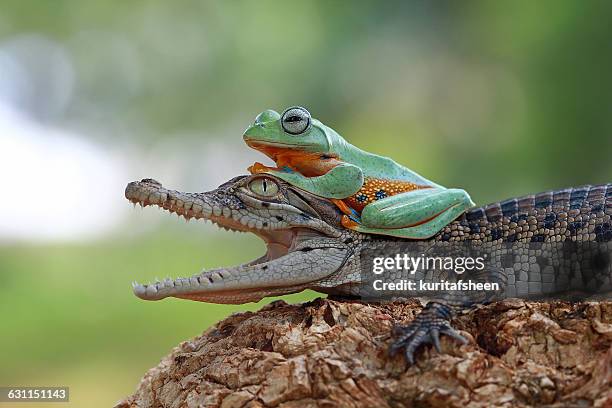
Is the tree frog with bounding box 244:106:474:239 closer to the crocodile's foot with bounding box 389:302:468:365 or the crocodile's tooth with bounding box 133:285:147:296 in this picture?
the crocodile's foot with bounding box 389:302:468:365

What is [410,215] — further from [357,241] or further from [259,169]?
[259,169]

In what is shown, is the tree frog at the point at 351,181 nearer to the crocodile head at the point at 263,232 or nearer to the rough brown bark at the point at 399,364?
the crocodile head at the point at 263,232

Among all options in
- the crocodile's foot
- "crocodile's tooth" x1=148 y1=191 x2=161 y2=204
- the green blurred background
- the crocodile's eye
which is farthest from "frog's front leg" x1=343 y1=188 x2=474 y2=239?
the green blurred background

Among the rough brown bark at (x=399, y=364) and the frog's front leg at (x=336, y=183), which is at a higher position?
the frog's front leg at (x=336, y=183)

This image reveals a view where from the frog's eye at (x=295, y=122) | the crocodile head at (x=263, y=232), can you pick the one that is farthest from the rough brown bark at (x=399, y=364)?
the frog's eye at (x=295, y=122)

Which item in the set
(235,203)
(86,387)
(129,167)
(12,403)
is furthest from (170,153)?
(235,203)

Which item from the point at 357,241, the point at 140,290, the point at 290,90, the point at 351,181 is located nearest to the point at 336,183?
the point at 351,181

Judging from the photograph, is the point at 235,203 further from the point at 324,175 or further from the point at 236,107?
the point at 236,107
